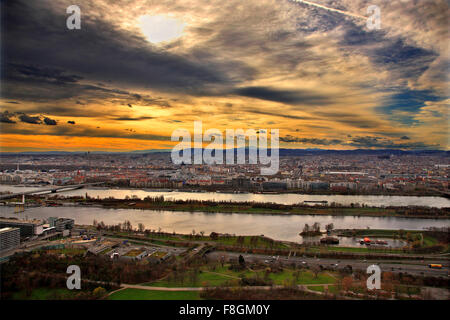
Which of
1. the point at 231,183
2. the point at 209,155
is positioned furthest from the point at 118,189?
the point at 209,155

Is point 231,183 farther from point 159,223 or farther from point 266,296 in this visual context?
point 266,296

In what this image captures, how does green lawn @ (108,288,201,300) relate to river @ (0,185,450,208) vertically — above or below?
below

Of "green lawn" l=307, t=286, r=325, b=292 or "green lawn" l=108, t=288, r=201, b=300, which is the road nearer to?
"green lawn" l=307, t=286, r=325, b=292

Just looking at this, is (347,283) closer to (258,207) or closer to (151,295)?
(151,295)

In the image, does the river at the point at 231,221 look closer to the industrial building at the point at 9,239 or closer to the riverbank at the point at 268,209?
the riverbank at the point at 268,209

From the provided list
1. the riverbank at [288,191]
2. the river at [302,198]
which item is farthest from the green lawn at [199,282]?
the riverbank at [288,191]

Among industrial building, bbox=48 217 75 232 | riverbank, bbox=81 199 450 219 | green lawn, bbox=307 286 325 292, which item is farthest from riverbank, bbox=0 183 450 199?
green lawn, bbox=307 286 325 292

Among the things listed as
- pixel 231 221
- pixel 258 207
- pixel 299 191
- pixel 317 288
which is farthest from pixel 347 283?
pixel 299 191
